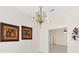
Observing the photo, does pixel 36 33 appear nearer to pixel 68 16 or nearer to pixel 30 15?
pixel 30 15

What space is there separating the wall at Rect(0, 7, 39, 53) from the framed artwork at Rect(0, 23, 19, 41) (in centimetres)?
15

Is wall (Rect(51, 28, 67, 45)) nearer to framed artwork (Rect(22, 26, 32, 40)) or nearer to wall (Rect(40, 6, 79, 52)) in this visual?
wall (Rect(40, 6, 79, 52))

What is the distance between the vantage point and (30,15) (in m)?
5.98

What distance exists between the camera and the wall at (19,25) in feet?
14.0

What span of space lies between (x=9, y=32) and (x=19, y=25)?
75 cm

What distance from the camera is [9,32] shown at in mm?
4512

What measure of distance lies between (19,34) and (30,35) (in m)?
0.96

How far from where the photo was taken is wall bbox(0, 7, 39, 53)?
4.28 metres

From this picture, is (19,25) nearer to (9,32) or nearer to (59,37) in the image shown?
(9,32)

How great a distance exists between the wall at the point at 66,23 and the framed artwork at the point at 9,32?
2.05 m

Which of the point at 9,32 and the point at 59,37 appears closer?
the point at 9,32

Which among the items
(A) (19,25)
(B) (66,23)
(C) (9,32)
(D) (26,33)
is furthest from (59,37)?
(C) (9,32)

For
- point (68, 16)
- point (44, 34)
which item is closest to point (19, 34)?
point (44, 34)

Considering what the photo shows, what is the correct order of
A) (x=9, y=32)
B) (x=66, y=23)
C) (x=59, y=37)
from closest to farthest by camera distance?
1. (x=9, y=32)
2. (x=66, y=23)
3. (x=59, y=37)
